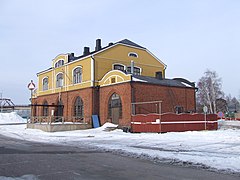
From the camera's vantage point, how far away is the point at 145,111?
1131 inches

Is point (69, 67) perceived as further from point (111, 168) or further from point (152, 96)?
point (111, 168)

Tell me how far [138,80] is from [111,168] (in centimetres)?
2007

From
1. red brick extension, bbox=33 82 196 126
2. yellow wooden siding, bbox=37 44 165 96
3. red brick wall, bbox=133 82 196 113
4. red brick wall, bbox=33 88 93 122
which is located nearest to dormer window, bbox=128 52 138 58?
yellow wooden siding, bbox=37 44 165 96

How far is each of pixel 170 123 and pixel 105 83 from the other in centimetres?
1025

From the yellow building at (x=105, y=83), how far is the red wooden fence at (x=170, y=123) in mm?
2678

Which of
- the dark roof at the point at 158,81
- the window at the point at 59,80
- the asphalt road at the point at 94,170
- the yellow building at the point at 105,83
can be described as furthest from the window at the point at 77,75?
the asphalt road at the point at 94,170

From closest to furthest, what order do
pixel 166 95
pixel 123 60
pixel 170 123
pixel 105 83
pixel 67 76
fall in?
pixel 170 123 < pixel 166 95 < pixel 105 83 < pixel 123 60 < pixel 67 76

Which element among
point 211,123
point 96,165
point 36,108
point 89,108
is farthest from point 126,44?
point 96,165

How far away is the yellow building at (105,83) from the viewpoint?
29344 mm

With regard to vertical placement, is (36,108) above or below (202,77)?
below

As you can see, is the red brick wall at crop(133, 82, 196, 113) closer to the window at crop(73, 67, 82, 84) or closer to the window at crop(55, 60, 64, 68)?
the window at crop(73, 67, 82, 84)

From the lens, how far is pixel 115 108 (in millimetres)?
30219

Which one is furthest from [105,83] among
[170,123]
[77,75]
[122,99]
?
[170,123]

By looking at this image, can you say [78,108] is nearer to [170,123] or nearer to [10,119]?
[170,123]
